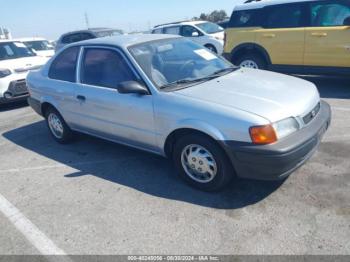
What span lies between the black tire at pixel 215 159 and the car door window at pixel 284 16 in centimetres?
494

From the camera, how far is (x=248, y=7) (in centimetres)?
773

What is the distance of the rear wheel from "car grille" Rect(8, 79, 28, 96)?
5375mm

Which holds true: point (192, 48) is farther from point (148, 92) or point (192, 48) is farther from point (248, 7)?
point (248, 7)

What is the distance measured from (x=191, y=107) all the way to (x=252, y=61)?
5008 millimetres

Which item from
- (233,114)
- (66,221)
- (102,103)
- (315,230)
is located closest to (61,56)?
(102,103)

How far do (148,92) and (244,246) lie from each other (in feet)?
6.21

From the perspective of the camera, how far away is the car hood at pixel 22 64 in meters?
8.62

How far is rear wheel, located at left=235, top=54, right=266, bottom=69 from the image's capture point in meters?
7.79

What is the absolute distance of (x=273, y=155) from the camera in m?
3.01

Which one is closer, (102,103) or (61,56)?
(102,103)

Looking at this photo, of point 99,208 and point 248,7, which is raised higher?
point 248,7

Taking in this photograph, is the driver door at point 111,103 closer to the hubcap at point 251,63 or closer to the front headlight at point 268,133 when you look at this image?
the front headlight at point 268,133

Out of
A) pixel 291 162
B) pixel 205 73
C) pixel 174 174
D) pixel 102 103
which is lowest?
pixel 174 174

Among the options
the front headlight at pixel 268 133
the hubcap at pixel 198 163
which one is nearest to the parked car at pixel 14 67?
the hubcap at pixel 198 163
